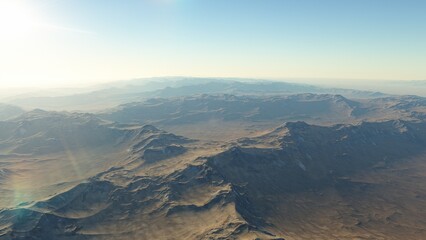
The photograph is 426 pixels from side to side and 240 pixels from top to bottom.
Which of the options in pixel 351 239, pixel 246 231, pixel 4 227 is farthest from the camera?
pixel 351 239

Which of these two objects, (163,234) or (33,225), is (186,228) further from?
(33,225)

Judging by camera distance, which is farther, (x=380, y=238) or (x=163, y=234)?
(x=380, y=238)

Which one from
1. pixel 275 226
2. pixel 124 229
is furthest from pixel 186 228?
pixel 275 226

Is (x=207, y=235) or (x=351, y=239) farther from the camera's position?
(x=351, y=239)

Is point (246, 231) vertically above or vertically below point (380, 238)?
above

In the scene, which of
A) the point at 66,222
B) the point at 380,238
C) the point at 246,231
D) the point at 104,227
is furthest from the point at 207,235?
the point at 380,238

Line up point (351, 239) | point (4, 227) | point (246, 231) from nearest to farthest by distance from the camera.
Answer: point (246, 231) < point (4, 227) < point (351, 239)

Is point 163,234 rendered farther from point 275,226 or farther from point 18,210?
point 18,210

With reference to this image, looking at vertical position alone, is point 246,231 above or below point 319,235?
above
